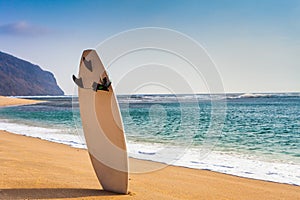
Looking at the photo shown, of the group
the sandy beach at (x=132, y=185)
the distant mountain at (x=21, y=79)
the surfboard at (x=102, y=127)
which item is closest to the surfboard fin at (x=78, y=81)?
the surfboard at (x=102, y=127)

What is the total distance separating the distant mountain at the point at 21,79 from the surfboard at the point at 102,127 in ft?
482

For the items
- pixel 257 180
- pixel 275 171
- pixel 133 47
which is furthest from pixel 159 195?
pixel 275 171

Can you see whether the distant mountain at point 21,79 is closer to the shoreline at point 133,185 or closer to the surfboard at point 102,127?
the shoreline at point 133,185

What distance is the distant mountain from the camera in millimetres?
146500

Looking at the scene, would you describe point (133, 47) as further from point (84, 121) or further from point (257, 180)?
point (257, 180)

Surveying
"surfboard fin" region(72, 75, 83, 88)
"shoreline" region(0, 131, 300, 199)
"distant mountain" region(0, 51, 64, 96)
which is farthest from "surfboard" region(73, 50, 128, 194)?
"distant mountain" region(0, 51, 64, 96)

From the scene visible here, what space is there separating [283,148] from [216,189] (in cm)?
795

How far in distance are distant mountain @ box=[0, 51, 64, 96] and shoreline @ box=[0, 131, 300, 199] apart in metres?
145

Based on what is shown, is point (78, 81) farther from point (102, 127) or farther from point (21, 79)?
point (21, 79)

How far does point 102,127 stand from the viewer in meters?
4.33

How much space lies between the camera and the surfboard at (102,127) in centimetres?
418

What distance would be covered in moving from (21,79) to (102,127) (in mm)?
176556

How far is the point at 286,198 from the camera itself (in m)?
5.02

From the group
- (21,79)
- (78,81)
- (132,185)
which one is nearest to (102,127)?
(78,81)
